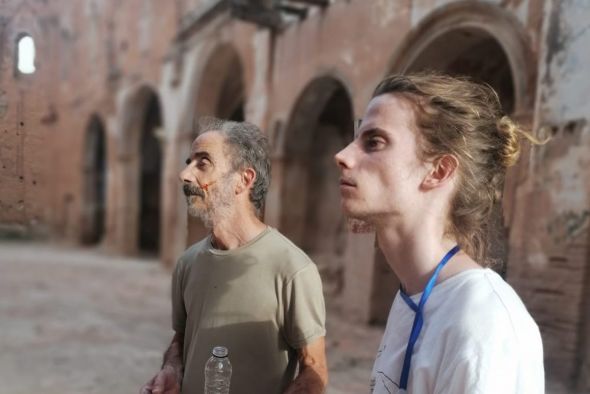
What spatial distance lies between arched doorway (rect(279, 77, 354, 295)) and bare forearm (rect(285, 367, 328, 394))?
234 inches

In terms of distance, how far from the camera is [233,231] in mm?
1833

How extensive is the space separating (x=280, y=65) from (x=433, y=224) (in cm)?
825

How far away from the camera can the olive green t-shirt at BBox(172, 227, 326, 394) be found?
67.8 inches

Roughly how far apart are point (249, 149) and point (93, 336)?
18.4ft

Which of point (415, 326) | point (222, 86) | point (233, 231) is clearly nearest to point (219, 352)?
point (233, 231)

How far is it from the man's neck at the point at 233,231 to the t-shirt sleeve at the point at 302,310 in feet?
0.82

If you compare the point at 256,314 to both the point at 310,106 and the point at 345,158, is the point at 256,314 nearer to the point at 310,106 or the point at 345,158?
the point at 345,158

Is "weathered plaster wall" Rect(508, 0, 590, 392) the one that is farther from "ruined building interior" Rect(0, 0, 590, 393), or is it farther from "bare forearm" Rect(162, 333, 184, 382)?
"bare forearm" Rect(162, 333, 184, 382)

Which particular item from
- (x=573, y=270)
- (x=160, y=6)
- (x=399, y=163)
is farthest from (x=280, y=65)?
(x=399, y=163)

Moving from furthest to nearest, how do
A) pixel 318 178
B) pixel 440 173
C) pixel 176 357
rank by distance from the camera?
pixel 318 178
pixel 176 357
pixel 440 173

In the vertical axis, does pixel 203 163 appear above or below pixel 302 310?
above

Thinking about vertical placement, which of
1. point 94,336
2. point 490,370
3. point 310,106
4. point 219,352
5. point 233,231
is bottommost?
point 94,336

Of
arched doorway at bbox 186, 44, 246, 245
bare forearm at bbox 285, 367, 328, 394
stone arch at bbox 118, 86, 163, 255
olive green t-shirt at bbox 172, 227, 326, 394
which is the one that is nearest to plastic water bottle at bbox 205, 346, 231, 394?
olive green t-shirt at bbox 172, 227, 326, 394

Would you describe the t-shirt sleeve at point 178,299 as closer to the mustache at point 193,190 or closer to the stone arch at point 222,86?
the mustache at point 193,190
